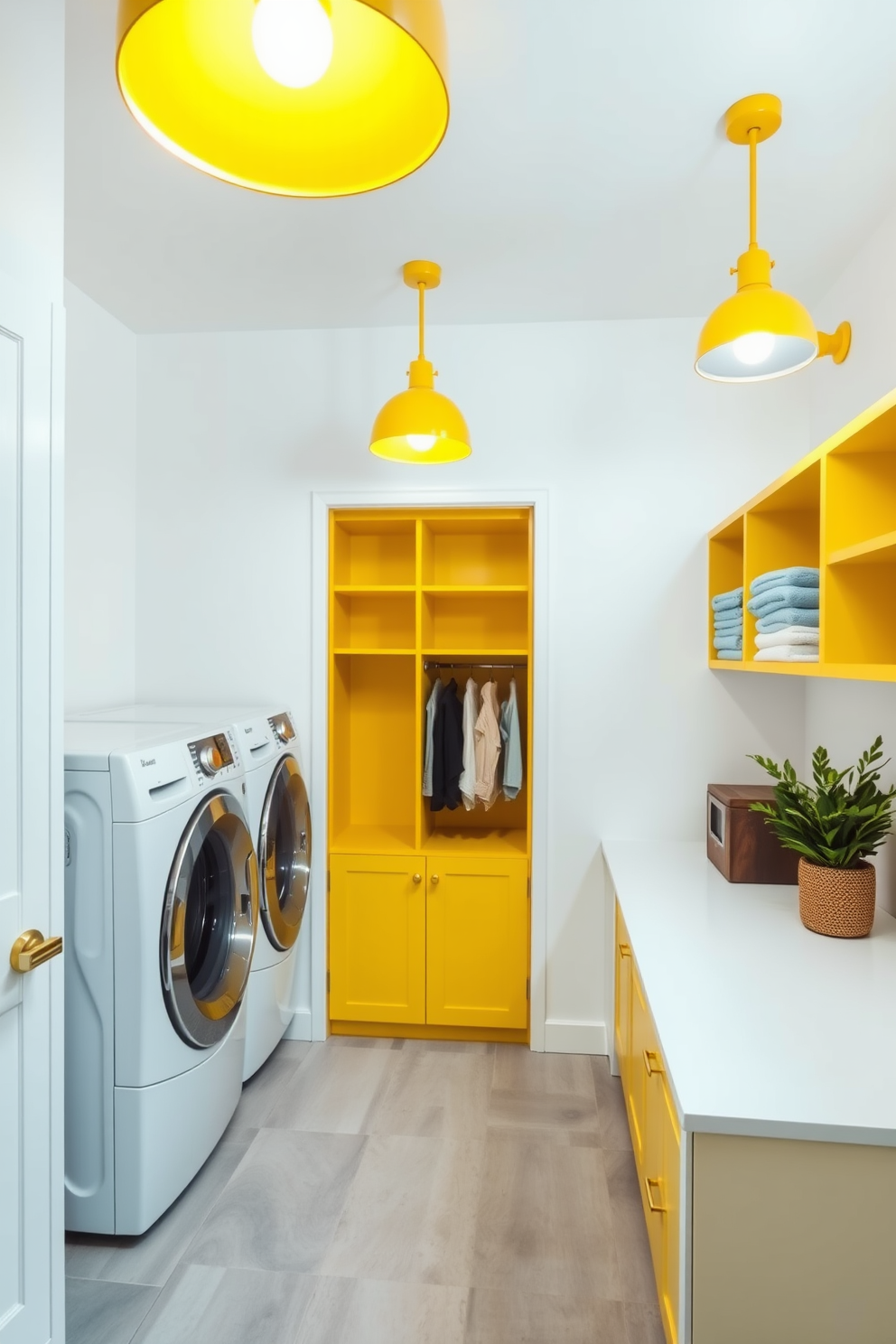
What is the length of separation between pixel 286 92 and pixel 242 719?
2.01 m

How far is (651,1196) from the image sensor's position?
5.69 feet

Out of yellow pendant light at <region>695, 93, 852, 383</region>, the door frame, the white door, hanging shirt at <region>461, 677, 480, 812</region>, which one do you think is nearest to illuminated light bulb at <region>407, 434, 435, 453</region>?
the door frame

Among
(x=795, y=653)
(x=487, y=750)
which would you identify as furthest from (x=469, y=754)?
(x=795, y=653)

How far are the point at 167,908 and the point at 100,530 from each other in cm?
160

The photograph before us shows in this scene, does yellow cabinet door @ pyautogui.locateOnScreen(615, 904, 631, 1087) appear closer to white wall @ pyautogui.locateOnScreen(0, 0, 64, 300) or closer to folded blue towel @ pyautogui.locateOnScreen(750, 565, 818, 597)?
folded blue towel @ pyautogui.locateOnScreen(750, 565, 818, 597)

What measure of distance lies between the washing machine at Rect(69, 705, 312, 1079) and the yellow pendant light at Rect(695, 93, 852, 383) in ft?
5.62

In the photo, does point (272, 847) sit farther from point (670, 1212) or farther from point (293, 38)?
point (293, 38)

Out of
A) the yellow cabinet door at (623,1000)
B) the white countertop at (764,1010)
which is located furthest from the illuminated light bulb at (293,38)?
the yellow cabinet door at (623,1000)

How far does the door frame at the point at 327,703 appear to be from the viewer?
3.00m

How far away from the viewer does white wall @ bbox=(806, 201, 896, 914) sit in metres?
2.22

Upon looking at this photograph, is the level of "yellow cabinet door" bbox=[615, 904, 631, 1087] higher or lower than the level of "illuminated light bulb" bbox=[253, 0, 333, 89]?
lower

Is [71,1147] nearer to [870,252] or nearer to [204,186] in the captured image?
A: [204,186]

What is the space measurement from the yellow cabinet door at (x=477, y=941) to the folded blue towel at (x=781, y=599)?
4.53 feet

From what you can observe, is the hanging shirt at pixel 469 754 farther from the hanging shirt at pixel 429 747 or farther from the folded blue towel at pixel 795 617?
the folded blue towel at pixel 795 617
